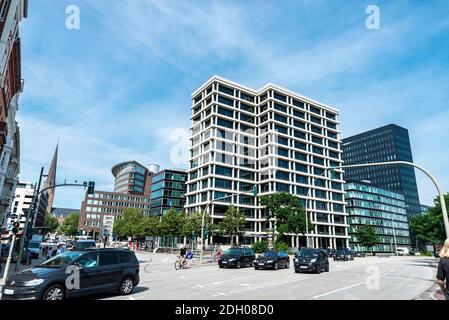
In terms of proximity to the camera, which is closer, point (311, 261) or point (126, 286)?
point (126, 286)

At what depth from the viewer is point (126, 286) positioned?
11.4 metres

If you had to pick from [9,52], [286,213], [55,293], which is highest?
[9,52]

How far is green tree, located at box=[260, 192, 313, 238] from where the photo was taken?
55156mm

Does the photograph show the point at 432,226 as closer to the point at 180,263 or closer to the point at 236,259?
the point at 236,259

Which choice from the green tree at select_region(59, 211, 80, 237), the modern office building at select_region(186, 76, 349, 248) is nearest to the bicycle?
the modern office building at select_region(186, 76, 349, 248)

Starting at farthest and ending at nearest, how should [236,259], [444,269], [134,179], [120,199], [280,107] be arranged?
1. [134,179]
2. [120,199]
3. [280,107]
4. [236,259]
5. [444,269]

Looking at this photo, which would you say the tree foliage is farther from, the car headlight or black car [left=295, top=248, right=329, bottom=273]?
the car headlight

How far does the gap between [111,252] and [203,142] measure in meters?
61.7

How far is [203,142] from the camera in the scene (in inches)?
2862

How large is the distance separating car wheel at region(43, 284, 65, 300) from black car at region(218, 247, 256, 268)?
1660cm

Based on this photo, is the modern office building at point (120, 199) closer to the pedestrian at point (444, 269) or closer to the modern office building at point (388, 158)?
the modern office building at point (388, 158)

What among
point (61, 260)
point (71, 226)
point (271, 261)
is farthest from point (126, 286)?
point (71, 226)

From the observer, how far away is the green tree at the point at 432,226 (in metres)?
41.4

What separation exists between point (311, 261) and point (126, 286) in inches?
526
